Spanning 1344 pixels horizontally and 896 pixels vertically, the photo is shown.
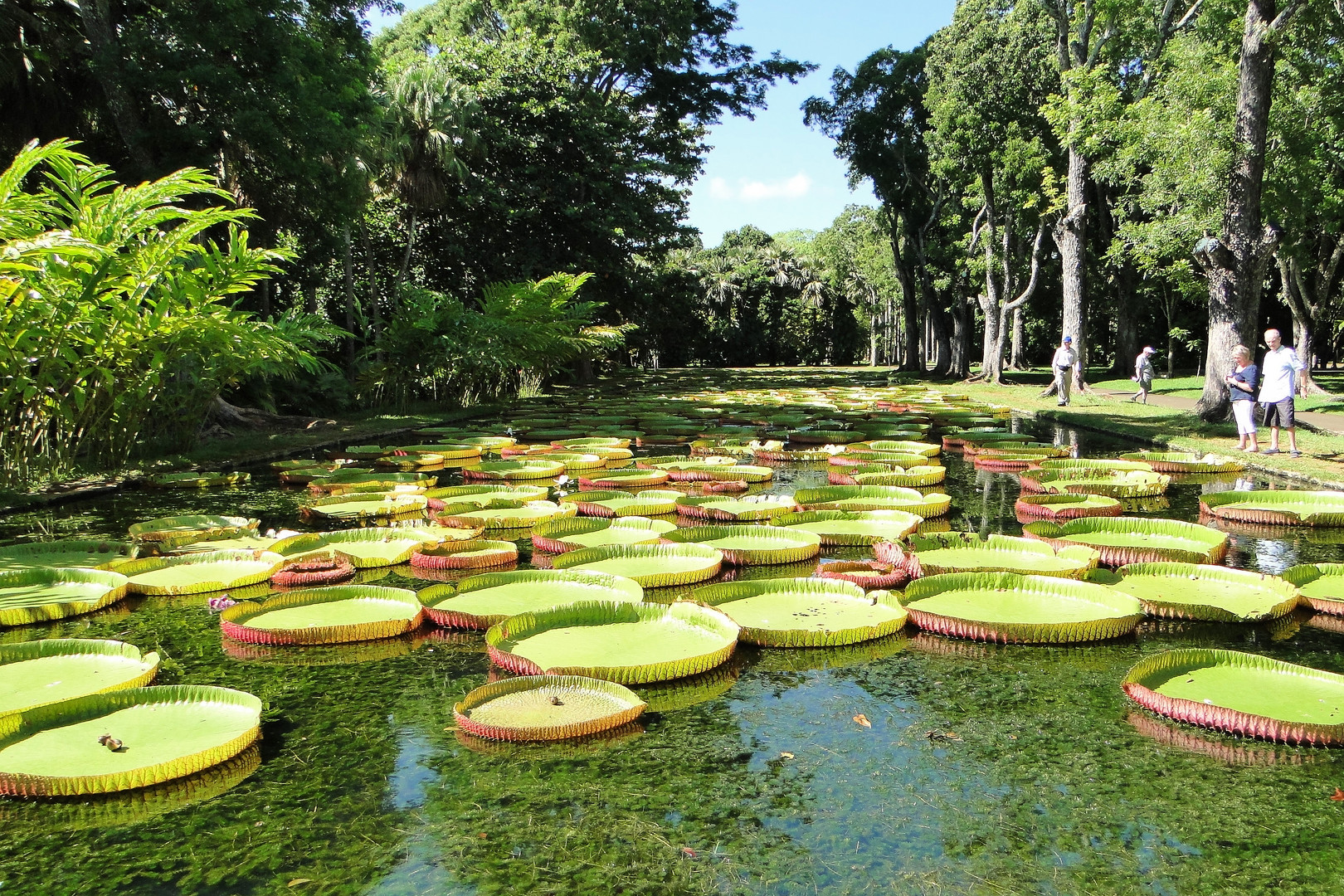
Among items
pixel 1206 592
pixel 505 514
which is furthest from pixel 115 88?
pixel 1206 592

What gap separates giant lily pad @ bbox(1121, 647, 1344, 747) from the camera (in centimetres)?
238

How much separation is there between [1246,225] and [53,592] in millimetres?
12849

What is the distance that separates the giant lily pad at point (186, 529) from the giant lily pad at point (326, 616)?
4.51ft

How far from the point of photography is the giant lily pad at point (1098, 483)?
6.35 m

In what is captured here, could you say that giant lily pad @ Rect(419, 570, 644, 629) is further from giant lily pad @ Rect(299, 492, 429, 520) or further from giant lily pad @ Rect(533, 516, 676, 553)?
giant lily pad @ Rect(299, 492, 429, 520)

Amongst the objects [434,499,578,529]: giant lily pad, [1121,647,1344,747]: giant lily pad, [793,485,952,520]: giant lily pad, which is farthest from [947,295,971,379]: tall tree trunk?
[1121,647,1344,747]: giant lily pad

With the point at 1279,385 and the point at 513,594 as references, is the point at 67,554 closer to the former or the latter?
the point at 513,594

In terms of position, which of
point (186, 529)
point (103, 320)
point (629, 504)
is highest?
point (103, 320)

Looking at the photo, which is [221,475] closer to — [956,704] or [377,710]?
[377,710]

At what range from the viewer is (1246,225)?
11.1 metres

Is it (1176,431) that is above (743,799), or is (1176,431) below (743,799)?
above

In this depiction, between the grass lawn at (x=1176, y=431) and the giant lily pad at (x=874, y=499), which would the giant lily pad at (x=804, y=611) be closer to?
the giant lily pad at (x=874, y=499)

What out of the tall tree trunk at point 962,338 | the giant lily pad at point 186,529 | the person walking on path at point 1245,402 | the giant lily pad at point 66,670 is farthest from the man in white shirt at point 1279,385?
the tall tree trunk at point 962,338

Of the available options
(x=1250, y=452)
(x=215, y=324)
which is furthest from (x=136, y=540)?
(x=1250, y=452)
